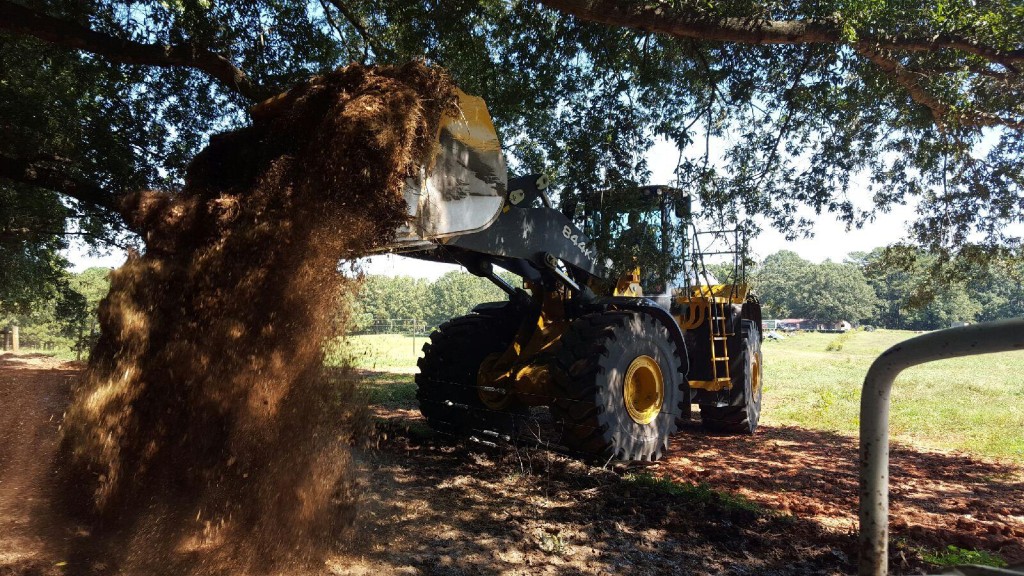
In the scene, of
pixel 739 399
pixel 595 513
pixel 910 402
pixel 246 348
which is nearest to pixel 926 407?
pixel 910 402

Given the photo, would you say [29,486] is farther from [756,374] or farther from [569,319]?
[756,374]

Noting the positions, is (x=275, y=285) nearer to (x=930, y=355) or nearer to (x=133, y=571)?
(x=133, y=571)

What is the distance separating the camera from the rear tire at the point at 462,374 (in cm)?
656

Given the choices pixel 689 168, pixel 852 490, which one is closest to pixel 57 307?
pixel 689 168

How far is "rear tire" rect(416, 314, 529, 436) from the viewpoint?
6.56 meters

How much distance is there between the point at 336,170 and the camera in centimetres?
352

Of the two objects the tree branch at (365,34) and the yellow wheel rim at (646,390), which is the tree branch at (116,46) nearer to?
the tree branch at (365,34)

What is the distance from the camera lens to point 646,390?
5.86 metres

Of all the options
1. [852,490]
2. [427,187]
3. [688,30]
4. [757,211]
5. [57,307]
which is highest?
[688,30]

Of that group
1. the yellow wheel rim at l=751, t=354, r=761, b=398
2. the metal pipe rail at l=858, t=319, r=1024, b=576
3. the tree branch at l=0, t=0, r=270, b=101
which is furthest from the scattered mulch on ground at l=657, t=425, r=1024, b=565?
the tree branch at l=0, t=0, r=270, b=101

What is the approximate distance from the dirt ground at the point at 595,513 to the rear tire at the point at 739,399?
0.87 meters

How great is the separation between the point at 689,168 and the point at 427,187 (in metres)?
3.74

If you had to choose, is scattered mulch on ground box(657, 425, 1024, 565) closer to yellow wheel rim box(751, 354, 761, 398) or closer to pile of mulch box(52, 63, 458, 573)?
yellow wheel rim box(751, 354, 761, 398)

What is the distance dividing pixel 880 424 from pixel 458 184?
10.7 ft
